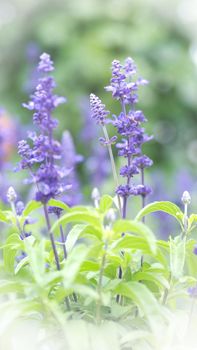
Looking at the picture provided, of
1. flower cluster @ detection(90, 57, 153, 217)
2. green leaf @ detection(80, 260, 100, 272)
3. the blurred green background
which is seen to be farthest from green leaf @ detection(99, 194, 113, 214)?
the blurred green background

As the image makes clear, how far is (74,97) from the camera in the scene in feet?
18.1

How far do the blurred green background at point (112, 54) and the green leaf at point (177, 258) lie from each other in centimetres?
404

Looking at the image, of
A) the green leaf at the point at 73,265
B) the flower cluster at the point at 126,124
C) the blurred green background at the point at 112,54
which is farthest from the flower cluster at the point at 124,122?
the blurred green background at the point at 112,54

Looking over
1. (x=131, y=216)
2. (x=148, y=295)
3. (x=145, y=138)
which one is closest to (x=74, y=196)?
(x=131, y=216)

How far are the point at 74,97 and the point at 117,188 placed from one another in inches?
164

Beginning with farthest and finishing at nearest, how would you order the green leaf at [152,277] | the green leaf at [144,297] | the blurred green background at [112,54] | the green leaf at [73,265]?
the blurred green background at [112,54] < the green leaf at [152,277] < the green leaf at [144,297] < the green leaf at [73,265]

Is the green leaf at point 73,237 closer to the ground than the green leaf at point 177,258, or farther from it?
farther from it

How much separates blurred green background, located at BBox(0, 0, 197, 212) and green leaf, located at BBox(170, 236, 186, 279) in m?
4.04

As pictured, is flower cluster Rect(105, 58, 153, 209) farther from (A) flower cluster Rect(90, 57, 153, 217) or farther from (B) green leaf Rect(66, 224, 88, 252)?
(B) green leaf Rect(66, 224, 88, 252)

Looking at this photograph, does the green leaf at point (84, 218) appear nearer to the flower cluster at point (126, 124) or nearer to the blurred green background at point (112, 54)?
the flower cluster at point (126, 124)

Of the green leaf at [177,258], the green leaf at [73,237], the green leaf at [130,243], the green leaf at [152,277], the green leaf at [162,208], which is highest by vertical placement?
the green leaf at [162,208]

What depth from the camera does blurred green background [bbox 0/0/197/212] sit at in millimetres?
5551

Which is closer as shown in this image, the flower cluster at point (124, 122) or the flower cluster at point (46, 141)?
the flower cluster at point (46, 141)

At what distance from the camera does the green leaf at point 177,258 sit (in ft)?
4.16
